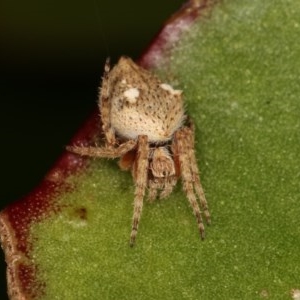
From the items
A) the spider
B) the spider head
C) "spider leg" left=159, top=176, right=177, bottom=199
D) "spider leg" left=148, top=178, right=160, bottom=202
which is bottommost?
"spider leg" left=159, top=176, right=177, bottom=199

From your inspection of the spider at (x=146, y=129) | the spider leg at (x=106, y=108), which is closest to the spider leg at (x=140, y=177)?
the spider at (x=146, y=129)

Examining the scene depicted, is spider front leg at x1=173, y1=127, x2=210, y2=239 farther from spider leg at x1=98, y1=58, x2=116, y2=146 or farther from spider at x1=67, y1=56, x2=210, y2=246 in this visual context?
spider leg at x1=98, y1=58, x2=116, y2=146

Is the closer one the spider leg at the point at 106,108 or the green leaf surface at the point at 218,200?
the green leaf surface at the point at 218,200


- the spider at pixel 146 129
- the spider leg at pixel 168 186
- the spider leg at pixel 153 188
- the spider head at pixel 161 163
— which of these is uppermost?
the spider at pixel 146 129

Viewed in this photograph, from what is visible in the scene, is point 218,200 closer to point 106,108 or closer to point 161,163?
point 161,163

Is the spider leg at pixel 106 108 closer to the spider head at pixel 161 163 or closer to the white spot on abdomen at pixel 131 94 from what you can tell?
the white spot on abdomen at pixel 131 94

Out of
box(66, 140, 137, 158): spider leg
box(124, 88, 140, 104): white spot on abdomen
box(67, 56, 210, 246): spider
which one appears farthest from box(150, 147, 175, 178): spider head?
box(124, 88, 140, 104): white spot on abdomen
